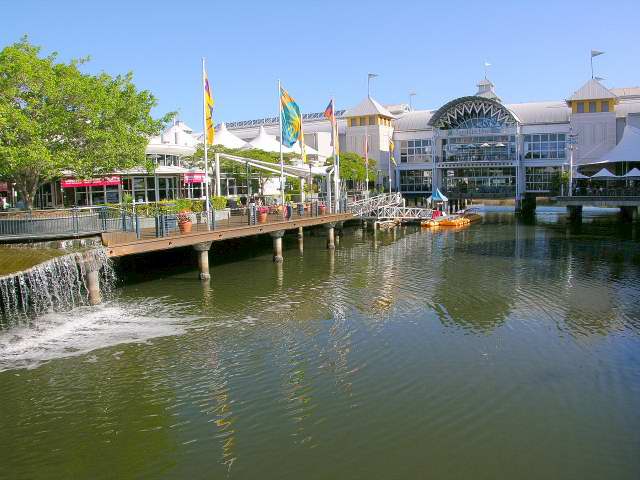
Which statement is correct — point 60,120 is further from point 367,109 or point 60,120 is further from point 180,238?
point 367,109

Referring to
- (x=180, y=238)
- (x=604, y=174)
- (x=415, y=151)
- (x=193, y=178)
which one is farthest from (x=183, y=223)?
(x=415, y=151)

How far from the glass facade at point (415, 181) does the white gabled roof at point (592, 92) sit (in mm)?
18335

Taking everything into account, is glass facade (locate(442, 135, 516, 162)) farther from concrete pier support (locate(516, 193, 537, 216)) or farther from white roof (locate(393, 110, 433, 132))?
white roof (locate(393, 110, 433, 132))

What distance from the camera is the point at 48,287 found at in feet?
65.0

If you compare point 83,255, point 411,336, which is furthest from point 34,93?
point 411,336

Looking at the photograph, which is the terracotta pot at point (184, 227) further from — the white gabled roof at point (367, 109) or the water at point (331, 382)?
the white gabled roof at point (367, 109)

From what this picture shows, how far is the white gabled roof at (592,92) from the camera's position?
6575cm

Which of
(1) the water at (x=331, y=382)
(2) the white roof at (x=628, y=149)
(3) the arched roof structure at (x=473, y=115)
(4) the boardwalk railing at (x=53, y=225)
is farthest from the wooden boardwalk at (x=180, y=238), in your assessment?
(3) the arched roof structure at (x=473, y=115)

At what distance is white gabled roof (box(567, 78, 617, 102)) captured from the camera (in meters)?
65.8

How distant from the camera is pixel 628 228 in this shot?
49188 millimetres

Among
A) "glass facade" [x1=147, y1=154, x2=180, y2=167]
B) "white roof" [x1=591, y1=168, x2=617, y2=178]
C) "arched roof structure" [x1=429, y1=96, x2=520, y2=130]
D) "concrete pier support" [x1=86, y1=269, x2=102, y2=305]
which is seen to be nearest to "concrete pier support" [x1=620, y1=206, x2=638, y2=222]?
"white roof" [x1=591, y1=168, x2=617, y2=178]

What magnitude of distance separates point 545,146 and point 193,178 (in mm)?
43374

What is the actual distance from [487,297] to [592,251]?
16366mm

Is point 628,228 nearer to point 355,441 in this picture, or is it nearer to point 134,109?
point 134,109
